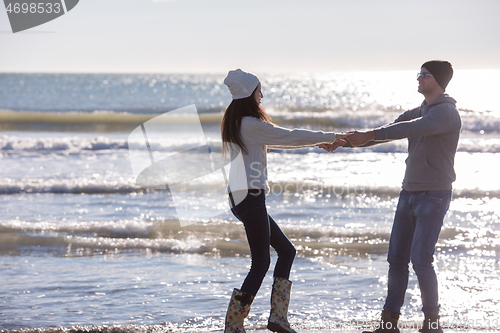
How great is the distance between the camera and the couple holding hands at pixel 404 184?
317cm

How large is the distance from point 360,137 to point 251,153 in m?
0.79

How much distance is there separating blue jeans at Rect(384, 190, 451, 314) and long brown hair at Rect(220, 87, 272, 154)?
45.1 inches

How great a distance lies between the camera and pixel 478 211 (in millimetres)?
8094

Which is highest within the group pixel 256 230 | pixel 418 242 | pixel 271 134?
pixel 271 134

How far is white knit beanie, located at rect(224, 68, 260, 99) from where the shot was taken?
3.15 m

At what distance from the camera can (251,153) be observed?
10.5 ft

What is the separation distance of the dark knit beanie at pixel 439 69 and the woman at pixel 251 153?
30.9 inches

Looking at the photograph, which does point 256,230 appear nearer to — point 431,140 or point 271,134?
point 271,134

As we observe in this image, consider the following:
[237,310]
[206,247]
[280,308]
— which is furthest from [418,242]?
[206,247]

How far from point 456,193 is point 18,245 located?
7.36m

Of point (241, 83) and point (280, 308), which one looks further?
point (280, 308)

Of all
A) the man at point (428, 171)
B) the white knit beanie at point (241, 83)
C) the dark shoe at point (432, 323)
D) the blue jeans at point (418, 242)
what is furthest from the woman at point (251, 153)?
the dark shoe at point (432, 323)

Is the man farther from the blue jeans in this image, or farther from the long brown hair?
the long brown hair

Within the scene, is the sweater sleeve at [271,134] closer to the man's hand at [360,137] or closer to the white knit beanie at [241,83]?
the white knit beanie at [241,83]
